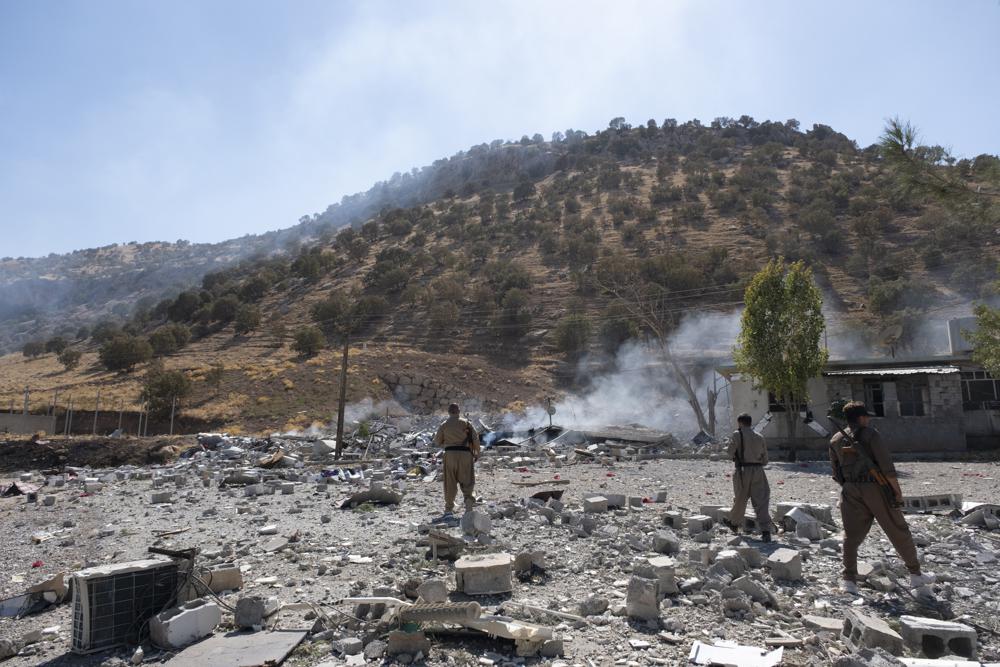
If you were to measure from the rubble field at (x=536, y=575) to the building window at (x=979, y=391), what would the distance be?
386 inches

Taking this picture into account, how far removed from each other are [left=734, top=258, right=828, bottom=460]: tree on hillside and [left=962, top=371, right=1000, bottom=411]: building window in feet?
15.0

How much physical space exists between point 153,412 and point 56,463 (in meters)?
8.95

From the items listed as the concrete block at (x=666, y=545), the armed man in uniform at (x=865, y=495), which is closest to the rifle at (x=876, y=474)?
the armed man in uniform at (x=865, y=495)

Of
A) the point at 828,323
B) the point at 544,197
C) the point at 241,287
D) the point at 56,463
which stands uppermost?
the point at 544,197

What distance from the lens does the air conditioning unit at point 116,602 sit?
165 inches

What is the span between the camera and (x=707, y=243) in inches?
2036

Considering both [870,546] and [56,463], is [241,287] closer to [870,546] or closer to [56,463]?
[56,463]

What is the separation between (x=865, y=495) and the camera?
5.38 meters

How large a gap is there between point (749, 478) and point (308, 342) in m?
35.1

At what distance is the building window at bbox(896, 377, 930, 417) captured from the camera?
63.7ft

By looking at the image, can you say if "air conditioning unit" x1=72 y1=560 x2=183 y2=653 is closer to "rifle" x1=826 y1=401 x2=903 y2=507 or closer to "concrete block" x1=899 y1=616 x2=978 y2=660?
"concrete block" x1=899 y1=616 x2=978 y2=660

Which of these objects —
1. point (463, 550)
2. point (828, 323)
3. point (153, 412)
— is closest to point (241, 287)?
point (153, 412)

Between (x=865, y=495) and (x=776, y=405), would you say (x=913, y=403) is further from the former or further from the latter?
(x=865, y=495)

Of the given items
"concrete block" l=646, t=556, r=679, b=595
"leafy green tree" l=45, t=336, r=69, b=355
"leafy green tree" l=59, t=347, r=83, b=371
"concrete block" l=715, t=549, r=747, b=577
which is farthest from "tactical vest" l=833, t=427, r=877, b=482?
"leafy green tree" l=45, t=336, r=69, b=355
